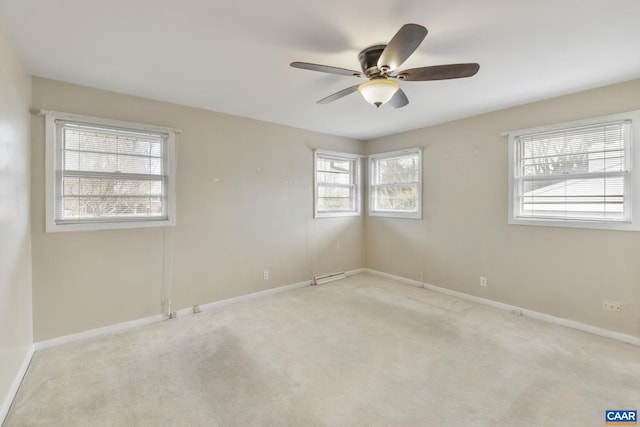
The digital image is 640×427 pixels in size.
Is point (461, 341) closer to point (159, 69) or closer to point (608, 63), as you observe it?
point (608, 63)

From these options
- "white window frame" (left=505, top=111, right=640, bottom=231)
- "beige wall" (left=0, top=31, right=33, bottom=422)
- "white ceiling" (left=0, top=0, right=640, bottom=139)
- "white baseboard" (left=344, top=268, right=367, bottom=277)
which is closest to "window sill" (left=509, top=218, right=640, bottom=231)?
"white window frame" (left=505, top=111, right=640, bottom=231)

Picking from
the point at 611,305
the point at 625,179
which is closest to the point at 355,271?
the point at 611,305

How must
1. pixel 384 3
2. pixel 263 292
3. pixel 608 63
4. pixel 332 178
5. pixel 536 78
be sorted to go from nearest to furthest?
pixel 384 3 < pixel 608 63 < pixel 536 78 < pixel 263 292 < pixel 332 178

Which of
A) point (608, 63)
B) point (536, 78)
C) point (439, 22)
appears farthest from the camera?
point (536, 78)

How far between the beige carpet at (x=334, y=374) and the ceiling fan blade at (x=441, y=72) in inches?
84.7

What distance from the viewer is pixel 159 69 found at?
252 centimetres

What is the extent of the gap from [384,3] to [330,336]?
8.82ft

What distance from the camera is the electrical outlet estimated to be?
2857mm

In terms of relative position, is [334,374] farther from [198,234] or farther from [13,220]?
[13,220]

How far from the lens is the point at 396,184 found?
4922 mm

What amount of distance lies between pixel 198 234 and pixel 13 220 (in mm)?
1647

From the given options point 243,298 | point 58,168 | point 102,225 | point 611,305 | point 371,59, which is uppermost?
point 371,59

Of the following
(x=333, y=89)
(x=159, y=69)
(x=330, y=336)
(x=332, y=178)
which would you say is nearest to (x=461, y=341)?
(x=330, y=336)

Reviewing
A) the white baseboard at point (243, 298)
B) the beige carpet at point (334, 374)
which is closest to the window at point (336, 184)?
the white baseboard at point (243, 298)
